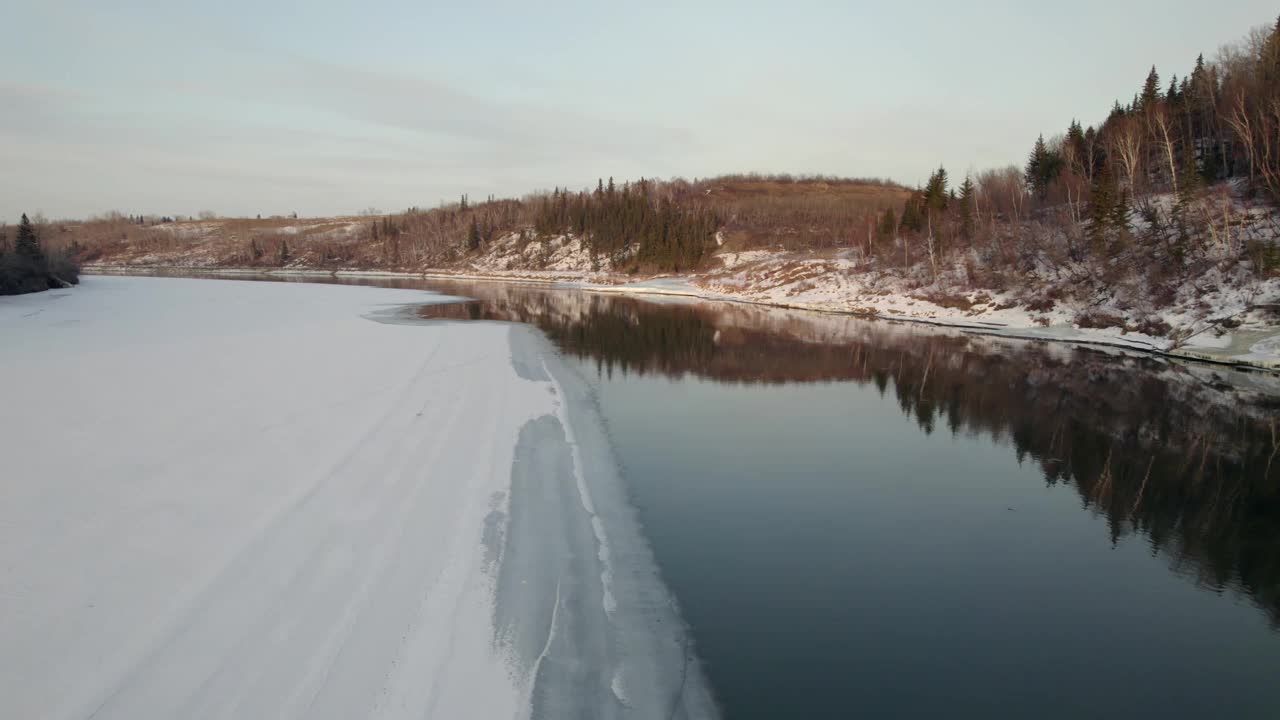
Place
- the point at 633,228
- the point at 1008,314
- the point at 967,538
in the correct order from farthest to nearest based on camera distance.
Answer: the point at 633,228
the point at 1008,314
the point at 967,538

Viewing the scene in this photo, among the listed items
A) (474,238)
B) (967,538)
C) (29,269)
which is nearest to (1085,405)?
(967,538)

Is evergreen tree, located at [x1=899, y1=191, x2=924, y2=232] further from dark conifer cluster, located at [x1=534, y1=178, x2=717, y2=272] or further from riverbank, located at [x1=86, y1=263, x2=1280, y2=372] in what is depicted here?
dark conifer cluster, located at [x1=534, y1=178, x2=717, y2=272]

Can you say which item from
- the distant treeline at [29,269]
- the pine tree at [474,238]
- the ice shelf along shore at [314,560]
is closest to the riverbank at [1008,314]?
the ice shelf along shore at [314,560]

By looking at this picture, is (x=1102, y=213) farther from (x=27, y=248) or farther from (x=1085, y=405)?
(x=27, y=248)

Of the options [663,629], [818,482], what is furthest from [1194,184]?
[663,629]

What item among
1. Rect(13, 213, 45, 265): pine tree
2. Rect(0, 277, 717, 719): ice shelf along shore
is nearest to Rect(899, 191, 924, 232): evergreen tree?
Rect(0, 277, 717, 719): ice shelf along shore
